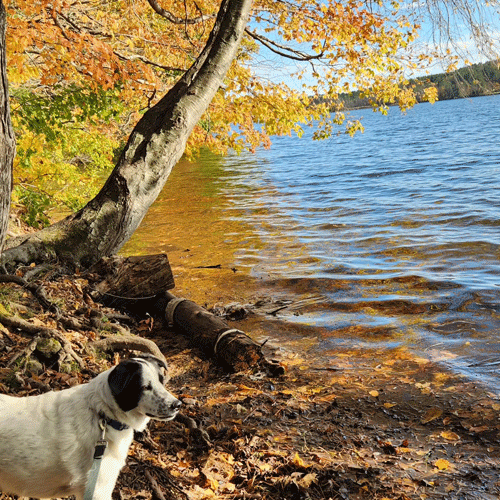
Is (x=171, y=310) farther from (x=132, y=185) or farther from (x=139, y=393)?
(x=139, y=393)

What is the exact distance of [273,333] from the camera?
26.0 feet

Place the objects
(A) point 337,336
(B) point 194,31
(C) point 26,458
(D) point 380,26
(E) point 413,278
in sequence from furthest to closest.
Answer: (B) point 194,31, (D) point 380,26, (E) point 413,278, (A) point 337,336, (C) point 26,458

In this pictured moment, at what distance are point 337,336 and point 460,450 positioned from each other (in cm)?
317

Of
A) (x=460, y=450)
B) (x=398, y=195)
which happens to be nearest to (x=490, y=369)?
(x=460, y=450)

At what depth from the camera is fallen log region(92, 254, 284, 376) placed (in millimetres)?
6754

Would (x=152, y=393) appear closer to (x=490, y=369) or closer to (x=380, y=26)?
(x=490, y=369)

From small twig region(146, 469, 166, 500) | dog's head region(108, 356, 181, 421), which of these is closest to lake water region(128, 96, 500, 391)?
small twig region(146, 469, 166, 500)

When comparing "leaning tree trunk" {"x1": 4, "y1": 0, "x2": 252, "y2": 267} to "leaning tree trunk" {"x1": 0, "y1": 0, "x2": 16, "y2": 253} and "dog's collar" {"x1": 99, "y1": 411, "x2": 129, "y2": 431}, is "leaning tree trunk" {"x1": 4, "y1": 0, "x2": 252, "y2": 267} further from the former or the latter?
"dog's collar" {"x1": 99, "y1": 411, "x2": 129, "y2": 431}

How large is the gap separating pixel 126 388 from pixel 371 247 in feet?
35.1

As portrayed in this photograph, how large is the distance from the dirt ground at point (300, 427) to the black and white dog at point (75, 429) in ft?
2.43

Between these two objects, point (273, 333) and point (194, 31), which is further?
point (194, 31)

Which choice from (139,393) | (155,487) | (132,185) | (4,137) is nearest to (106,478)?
(139,393)

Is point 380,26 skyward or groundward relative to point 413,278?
skyward

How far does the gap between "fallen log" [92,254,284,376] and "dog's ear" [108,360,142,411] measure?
3.42m
